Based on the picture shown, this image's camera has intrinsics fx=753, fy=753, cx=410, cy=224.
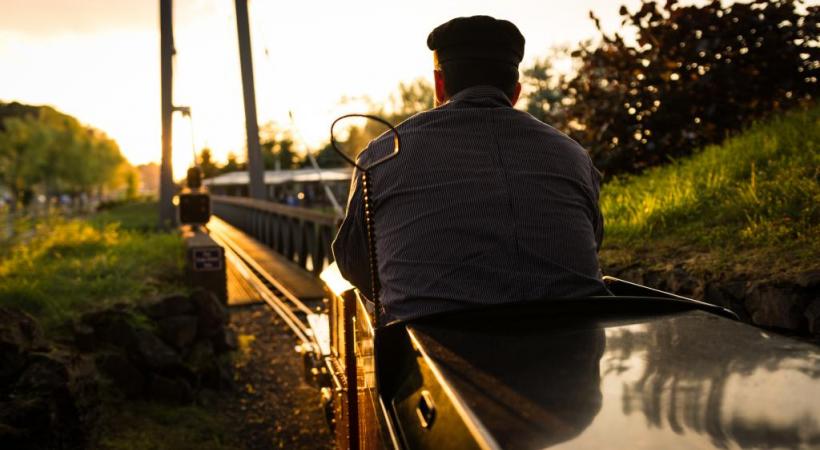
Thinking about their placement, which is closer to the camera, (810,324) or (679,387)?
(679,387)

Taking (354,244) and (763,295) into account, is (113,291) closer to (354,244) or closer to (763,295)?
(354,244)

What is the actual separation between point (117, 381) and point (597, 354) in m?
4.24

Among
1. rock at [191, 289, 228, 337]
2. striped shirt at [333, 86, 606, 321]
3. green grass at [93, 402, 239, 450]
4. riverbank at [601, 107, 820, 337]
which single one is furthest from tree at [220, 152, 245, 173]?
striped shirt at [333, 86, 606, 321]

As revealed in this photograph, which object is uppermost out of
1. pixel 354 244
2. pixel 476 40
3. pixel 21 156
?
pixel 21 156

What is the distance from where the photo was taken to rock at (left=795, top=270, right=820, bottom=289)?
2.86 meters

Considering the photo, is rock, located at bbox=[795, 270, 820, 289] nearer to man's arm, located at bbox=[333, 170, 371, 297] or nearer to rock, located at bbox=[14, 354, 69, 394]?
man's arm, located at bbox=[333, 170, 371, 297]

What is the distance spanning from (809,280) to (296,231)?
1006 cm

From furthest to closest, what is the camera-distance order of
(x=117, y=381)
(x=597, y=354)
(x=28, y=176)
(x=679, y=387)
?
(x=28, y=176) < (x=117, y=381) < (x=597, y=354) < (x=679, y=387)

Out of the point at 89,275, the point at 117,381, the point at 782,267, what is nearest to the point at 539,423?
the point at 782,267

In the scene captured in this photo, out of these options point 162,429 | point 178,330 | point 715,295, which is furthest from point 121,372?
point 715,295

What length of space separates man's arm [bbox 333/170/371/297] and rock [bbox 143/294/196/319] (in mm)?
3826

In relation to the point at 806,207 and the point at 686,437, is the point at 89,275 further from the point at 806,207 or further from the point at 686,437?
the point at 686,437

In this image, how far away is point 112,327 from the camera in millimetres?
5137

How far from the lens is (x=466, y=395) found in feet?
3.97
